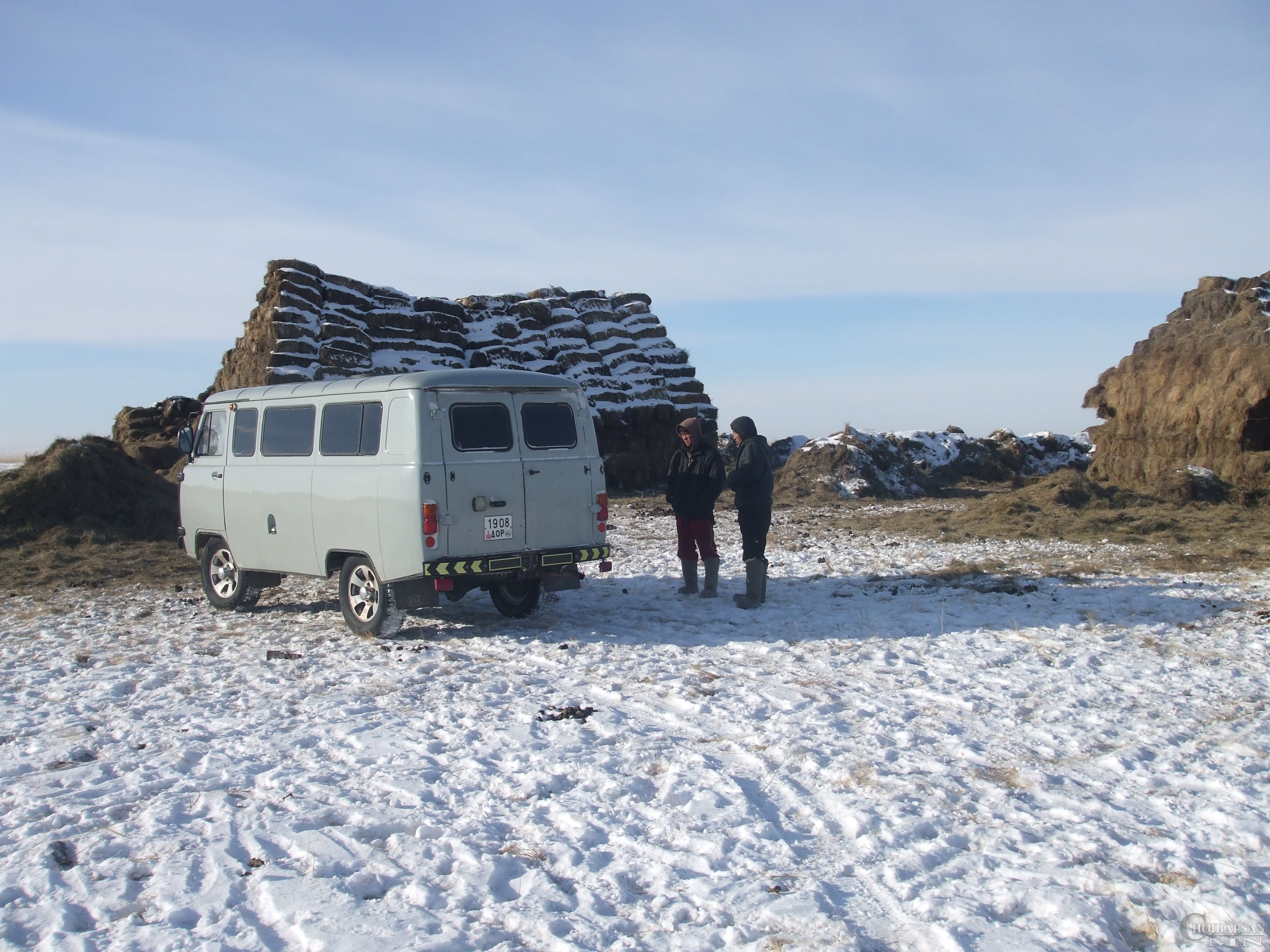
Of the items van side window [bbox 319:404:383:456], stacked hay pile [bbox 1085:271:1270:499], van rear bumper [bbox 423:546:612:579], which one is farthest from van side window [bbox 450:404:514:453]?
stacked hay pile [bbox 1085:271:1270:499]

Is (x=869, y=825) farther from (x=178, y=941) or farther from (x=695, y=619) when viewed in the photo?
(x=695, y=619)

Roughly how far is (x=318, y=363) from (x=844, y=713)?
23.1 m

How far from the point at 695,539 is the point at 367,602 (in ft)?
12.3

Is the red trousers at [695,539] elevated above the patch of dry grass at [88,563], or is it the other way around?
the red trousers at [695,539]

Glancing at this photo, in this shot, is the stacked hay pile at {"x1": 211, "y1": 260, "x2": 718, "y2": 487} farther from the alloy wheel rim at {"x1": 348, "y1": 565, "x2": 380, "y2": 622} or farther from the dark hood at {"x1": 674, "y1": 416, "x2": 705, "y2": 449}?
the alloy wheel rim at {"x1": 348, "y1": 565, "x2": 380, "y2": 622}

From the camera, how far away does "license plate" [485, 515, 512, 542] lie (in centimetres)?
882

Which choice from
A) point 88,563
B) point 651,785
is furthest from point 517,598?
point 88,563

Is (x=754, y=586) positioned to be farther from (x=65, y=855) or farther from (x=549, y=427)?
(x=65, y=855)

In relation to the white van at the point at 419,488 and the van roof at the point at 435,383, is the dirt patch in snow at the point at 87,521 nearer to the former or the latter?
the white van at the point at 419,488

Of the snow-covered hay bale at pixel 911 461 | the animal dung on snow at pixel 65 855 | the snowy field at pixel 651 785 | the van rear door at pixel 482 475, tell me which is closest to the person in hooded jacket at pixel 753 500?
the snowy field at pixel 651 785

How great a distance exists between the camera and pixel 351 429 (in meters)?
9.20

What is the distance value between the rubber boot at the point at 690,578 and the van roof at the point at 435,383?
2594 mm

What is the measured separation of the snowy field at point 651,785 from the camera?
3.86 meters

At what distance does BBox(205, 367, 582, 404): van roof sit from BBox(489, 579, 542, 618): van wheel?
216 cm
